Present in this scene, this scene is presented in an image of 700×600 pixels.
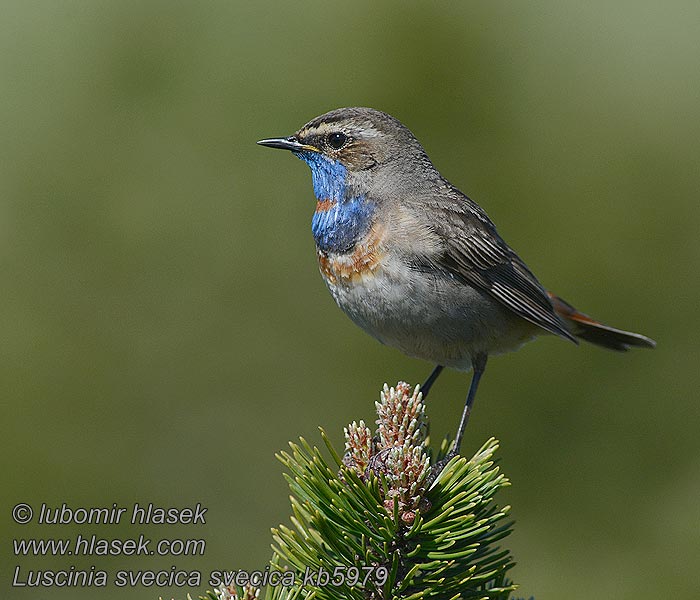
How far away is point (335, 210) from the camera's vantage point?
4.65m

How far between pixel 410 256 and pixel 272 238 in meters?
2.02

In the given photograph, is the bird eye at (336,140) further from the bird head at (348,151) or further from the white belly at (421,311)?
the white belly at (421,311)

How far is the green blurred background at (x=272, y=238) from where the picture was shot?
210 inches

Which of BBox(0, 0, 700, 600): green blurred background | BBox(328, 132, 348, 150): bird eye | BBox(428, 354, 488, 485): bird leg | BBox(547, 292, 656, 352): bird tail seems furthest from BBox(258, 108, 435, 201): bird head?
BBox(0, 0, 700, 600): green blurred background

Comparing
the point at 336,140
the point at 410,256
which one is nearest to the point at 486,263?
the point at 410,256

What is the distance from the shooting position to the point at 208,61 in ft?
22.1

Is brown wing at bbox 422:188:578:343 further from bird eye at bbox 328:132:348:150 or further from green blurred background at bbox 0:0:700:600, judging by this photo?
green blurred background at bbox 0:0:700:600

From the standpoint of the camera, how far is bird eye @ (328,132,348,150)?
15.6 ft

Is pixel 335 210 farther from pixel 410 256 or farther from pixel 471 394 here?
pixel 471 394

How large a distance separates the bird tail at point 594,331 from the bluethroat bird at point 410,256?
0.01 metres

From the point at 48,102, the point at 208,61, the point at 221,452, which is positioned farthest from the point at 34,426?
the point at 208,61

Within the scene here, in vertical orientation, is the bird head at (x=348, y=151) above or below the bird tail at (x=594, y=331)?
above

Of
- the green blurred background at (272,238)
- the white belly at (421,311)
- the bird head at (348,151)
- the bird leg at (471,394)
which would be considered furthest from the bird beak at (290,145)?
the green blurred background at (272,238)

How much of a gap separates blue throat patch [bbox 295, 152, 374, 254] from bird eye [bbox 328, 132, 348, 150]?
73 millimetres
